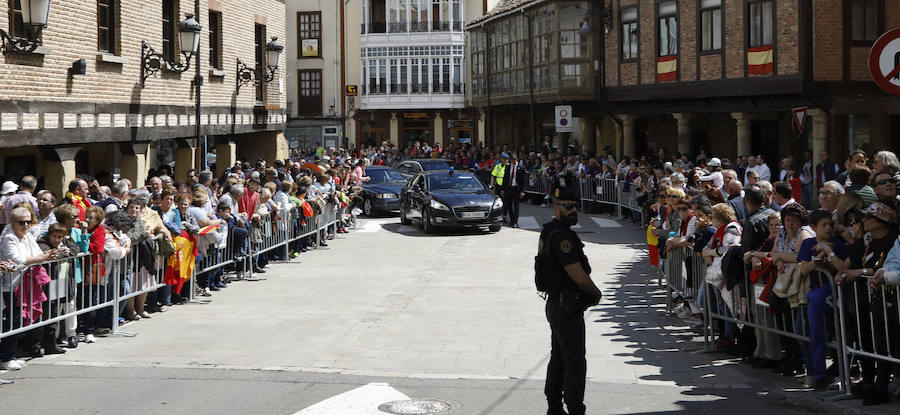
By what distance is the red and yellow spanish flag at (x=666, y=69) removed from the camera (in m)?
32.2

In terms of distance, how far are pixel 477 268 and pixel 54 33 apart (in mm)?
7628

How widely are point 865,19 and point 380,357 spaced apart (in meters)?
21.4

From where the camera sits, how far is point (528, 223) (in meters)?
26.5

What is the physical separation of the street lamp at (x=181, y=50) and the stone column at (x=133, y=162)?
3.89 feet

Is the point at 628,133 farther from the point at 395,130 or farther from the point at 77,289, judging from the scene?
the point at 77,289

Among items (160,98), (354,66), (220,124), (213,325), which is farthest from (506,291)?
(354,66)

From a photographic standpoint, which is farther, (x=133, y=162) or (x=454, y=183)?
(x=454, y=183)

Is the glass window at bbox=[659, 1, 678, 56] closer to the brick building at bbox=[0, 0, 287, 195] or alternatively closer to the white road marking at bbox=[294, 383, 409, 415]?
the brick building at bbox=[0, 0, 287, 195]

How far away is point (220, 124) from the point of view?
25.3 metres

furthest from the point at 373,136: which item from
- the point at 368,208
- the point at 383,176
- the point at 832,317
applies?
the point at 832,317

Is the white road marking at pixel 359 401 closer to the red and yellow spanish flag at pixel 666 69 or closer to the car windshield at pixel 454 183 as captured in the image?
Answer: the car windshield at pixel 454 183

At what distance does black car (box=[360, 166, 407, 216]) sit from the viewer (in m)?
28.8

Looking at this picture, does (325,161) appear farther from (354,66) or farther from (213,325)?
(354,66)

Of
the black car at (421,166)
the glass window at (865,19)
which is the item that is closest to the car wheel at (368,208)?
the black car at (421,166)
